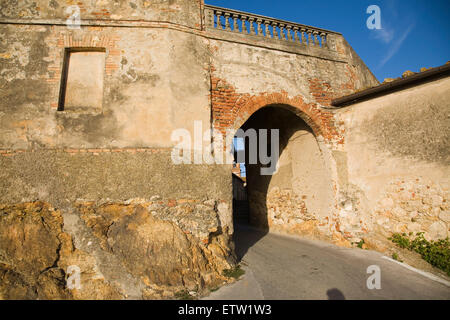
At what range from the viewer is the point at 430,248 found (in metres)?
4.90

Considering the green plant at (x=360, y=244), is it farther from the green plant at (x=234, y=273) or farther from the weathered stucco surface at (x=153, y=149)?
the green plant at (x=234, y=273)

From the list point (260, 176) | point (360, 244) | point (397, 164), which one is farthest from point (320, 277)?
point (260, 176)

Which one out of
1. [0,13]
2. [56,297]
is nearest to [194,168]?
[56,297]

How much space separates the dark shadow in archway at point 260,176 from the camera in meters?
7.41

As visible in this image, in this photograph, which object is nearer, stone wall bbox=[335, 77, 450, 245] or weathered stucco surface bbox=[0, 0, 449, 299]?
weathered stucco surface bbox=[0, 0, 449, 299]

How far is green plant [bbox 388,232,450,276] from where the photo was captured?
183 inches

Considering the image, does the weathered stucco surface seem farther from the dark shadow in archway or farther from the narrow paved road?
the dark shadow in archway

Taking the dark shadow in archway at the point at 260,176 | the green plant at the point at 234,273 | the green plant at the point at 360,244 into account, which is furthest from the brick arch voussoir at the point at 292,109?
the green plant at the point at 234,273

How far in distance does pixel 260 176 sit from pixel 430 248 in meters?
5.33

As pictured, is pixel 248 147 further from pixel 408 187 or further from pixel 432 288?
pixel 432 288

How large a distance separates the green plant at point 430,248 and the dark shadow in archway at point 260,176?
11.0 ft

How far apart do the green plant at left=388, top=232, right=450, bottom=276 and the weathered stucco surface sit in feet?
0.66

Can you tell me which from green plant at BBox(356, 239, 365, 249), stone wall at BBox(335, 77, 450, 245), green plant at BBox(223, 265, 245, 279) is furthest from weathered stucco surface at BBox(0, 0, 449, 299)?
green plant at BBox(356, 239, 365, 249)
